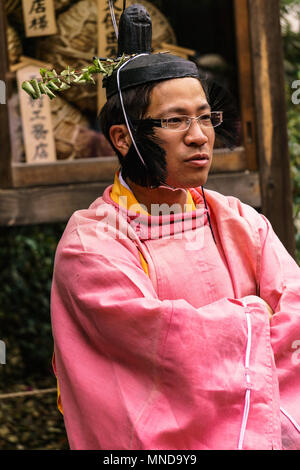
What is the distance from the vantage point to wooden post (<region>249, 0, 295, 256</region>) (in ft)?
12.8

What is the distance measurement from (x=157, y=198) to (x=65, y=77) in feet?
2.04

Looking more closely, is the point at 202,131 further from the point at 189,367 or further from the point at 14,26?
the point at 14,26

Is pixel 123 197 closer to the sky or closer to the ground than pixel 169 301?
closer to the sky

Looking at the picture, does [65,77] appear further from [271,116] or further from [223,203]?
[271,116]

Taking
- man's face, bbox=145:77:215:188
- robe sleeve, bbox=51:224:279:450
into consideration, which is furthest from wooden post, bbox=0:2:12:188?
robe sleeve, bbox=51:224:279:450

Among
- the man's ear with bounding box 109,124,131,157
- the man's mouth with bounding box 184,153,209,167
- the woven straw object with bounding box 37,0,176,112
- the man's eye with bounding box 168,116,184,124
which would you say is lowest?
the man's mouth with bounding box 184,153,209,167

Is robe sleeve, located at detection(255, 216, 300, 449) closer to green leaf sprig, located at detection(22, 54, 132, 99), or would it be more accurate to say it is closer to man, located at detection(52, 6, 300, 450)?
man, located at detection(52, 6, 300, 450)

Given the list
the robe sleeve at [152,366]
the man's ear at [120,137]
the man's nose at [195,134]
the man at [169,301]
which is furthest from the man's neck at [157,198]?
the robe sleeve at [152,366]

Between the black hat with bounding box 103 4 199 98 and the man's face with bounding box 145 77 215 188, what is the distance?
0.15 ft

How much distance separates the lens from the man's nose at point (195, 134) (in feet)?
7.95

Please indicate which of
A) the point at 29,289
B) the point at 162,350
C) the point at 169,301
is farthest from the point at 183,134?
the point at 29,289

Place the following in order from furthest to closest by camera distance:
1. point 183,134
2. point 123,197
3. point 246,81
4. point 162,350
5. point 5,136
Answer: point 246,81
point 5,136
point 123,197
point 183,134
point 162,350

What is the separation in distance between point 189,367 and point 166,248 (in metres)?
0.53

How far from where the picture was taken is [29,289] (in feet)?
19.4
